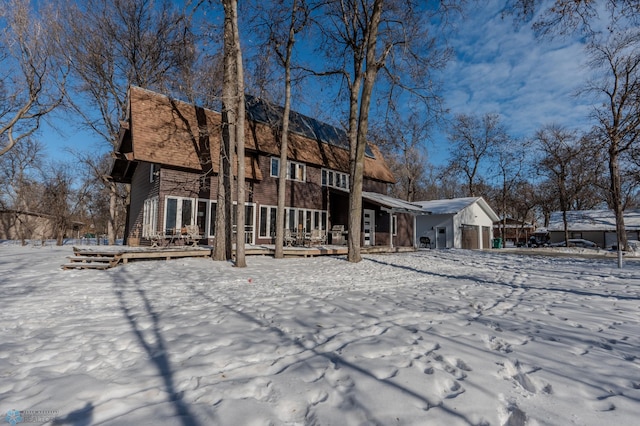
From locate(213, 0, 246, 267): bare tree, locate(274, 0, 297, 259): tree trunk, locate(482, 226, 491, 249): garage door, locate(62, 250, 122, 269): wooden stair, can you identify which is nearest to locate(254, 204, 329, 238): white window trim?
locate(274, 0, 297, 259): tree trunk

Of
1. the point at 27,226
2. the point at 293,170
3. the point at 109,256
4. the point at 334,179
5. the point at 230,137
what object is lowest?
the point at 109,256

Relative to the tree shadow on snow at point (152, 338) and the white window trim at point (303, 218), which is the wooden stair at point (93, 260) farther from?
the white window trim at point (303, 218)

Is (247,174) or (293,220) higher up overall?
(247,174)

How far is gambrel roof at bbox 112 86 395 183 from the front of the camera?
13.0 meters

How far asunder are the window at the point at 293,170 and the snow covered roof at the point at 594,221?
33.3 meters

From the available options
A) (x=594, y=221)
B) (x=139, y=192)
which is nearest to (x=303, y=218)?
(x=139, y=192)

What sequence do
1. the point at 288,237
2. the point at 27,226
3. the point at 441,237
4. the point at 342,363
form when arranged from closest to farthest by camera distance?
the point at 342,363 < the point at 288,237 < the point at 441,237 < the point at 27,226

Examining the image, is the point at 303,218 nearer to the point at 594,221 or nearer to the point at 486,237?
the point at 486,237

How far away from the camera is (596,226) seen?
3441 centimetres

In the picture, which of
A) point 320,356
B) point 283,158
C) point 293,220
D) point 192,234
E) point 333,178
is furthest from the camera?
point 333,178

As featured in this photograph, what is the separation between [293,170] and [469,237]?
1713cm

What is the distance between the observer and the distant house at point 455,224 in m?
25.0

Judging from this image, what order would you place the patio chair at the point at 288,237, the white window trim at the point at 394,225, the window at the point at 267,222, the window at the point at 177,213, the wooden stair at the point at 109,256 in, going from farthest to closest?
the white window trim at the point at 394,225 → the patio chair at the point at 288,237 → the window at the point at 267,222 → the window at the point at 177,213 → the wooden stair at the point at 109,256

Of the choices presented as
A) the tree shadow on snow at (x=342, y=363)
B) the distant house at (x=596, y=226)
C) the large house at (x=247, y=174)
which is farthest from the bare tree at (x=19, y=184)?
the distant house at (x=596, y=226)
